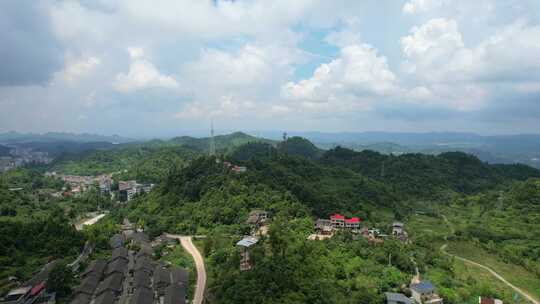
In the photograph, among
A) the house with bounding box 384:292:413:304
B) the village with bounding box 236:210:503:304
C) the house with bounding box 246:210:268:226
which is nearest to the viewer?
the house with bounding box 384:292:413:304

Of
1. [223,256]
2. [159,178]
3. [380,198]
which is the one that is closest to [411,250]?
[223,256]

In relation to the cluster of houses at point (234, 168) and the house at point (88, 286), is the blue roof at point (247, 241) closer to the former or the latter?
the house at point (88, 286)

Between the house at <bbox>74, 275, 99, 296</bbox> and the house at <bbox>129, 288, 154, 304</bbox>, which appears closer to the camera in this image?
the house at <bbox>129, 288, 154, 304</bbox>

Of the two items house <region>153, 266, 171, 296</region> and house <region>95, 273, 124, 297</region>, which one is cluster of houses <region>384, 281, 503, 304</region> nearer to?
house <region>153, 266, 171, 296</region>

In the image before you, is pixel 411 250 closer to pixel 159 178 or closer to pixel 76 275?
pixel 76 275

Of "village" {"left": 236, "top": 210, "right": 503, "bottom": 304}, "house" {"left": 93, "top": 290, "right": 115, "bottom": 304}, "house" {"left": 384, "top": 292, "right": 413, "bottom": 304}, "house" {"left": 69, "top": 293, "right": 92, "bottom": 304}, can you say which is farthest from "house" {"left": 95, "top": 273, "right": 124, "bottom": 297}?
"house" {"left": 384, "top": 292, "right": 413, "bottom": 304}

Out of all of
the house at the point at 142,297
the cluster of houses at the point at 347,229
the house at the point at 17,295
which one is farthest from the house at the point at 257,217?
the house at the point at 17,295

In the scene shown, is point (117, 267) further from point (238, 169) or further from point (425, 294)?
point (238, 169)
